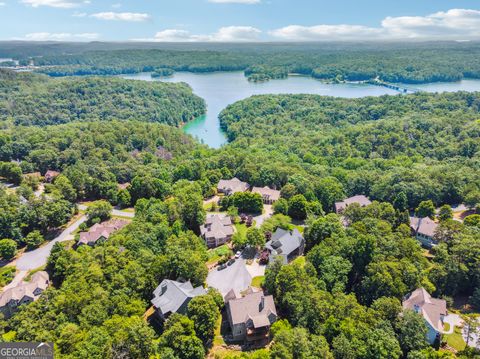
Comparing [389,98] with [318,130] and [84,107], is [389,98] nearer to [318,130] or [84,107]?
[318,130]

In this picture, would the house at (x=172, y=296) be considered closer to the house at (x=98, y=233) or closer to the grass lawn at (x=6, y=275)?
the house at (x=98, y=233)

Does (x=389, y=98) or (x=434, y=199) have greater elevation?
(x=389, y=98)

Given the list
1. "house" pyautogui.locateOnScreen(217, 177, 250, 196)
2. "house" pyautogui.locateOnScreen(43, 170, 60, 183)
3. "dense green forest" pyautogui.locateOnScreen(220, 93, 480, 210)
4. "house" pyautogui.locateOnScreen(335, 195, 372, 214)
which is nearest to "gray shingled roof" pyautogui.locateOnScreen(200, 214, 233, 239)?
"house" pyautogui.locateOnScreen(217, 177, 250, 196)

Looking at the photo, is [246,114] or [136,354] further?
[246,114]

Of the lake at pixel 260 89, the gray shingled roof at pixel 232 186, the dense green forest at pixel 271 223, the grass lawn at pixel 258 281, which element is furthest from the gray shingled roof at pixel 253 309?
the lake at pixel 260 89

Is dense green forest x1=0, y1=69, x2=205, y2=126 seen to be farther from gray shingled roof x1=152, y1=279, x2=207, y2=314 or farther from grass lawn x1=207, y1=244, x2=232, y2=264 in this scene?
gray shingled roof x1=152, y1=279, x2=207, y2=314

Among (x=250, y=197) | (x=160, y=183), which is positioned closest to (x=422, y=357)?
(x=250, y=197)
